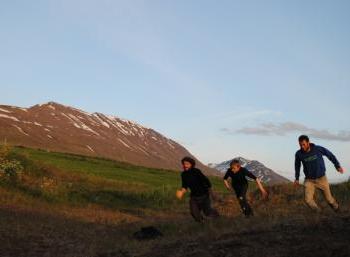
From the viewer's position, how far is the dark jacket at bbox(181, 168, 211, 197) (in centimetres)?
1540

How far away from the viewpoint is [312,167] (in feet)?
46.9

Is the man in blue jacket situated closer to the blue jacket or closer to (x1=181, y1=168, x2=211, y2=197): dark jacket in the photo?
the blue jacket

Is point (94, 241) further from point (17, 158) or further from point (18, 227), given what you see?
point (17, 158)

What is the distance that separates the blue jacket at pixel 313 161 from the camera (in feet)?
46.4

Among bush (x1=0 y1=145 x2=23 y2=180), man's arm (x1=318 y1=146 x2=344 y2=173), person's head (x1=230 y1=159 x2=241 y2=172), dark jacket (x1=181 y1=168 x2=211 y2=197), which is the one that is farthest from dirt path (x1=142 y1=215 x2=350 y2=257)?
bush (x1=0 y1=145 x2=23 y2=180)

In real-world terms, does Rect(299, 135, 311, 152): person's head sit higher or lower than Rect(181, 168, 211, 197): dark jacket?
higher

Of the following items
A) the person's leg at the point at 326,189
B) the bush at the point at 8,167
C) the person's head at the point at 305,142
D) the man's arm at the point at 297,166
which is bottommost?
the person's leg at the point at 326,189

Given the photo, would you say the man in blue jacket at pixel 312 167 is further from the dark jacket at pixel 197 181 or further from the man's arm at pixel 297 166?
the dark jacket at pixel 197 181

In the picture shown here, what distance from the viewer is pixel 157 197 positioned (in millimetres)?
30016

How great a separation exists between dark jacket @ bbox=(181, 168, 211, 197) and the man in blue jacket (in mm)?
2502

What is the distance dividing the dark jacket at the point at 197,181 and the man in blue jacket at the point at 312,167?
2.50 meters

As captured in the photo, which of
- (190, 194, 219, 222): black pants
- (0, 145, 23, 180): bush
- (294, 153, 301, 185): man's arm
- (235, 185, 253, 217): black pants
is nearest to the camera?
(294, 153, 301, 185): man's arm

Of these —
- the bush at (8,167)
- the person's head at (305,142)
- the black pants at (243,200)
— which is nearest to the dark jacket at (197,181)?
the black pants at (243,200)

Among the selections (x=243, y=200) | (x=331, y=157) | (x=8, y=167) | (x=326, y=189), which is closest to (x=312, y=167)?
(x=331, y=157)
